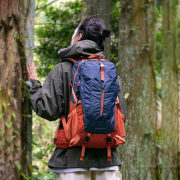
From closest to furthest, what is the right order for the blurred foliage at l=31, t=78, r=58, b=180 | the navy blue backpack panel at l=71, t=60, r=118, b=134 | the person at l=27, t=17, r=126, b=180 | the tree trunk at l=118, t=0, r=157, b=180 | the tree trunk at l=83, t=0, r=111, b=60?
the navy blue backpack panel at l=71, t=60, r=118, b=134 < the person at l=27, t=17, r=126, b=180 < the blurred foliage at l=31, t=78, r=58, b=180 < the tree trunk at l=118, t=0, r=157, b=180 < the tree trunk at l=83, t=0, r=111, b=60

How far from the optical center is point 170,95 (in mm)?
5605

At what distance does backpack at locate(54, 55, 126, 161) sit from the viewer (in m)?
1.86

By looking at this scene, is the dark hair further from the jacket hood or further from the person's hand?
the person's hand

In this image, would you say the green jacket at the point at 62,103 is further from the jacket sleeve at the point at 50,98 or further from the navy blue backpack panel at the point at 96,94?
the navy blue backpack panel at the point at 96,94

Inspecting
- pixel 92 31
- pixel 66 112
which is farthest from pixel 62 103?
pixel 92 31

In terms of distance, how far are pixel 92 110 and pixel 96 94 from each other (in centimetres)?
15

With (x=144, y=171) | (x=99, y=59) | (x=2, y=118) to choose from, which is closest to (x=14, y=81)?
(x=2, y=118)

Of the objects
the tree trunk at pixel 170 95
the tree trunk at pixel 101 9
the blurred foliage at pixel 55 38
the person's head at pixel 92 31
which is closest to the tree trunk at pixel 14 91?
the person's head at pixel 92 31

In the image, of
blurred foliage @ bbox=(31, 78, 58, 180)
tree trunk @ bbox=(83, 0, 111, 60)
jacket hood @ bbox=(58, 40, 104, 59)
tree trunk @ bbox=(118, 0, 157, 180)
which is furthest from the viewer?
tree trunk @ bbox=(83, 0, 111, 60)

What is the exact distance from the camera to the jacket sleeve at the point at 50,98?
200 centimetres

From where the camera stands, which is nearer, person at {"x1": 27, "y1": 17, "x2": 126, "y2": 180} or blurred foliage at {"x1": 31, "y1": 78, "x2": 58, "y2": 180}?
person at {"x1": 27, "y1": 17, "x2": 126, "y2": 180}

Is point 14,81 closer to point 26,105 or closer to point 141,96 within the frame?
point 26,105

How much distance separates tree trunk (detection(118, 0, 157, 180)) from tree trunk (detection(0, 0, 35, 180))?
8.20 feet

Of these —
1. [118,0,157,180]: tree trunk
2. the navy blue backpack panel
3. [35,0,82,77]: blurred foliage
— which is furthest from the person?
[35,0,82,77]: blurred foliage
